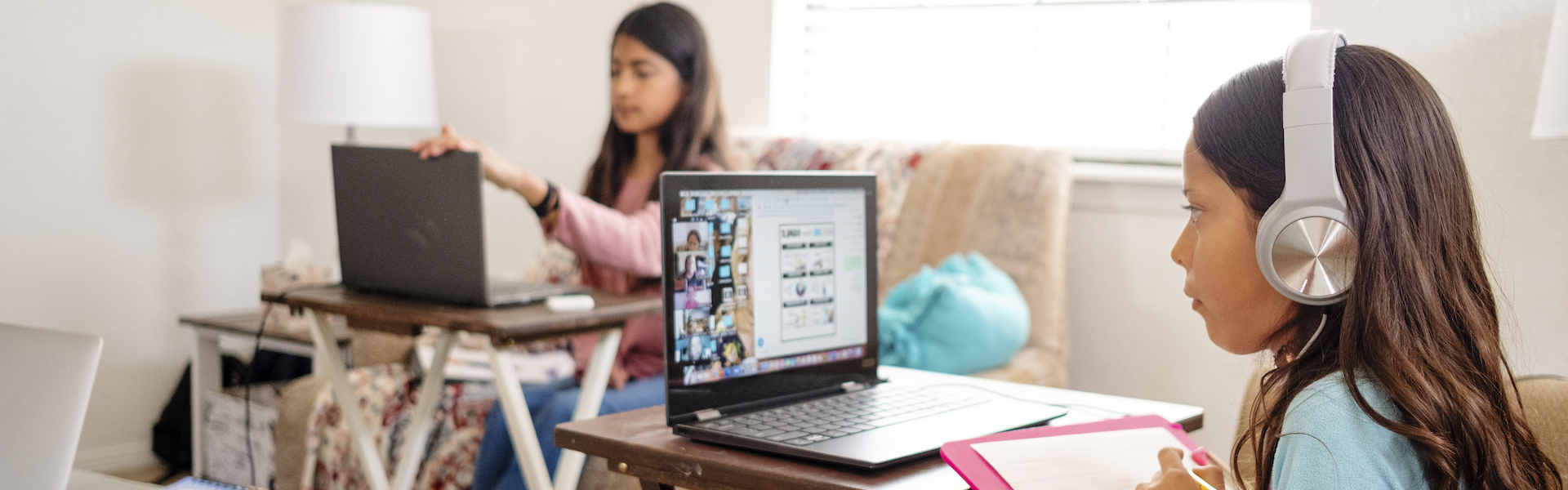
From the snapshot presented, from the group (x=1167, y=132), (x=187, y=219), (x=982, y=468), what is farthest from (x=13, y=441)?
(x=187, y=219)

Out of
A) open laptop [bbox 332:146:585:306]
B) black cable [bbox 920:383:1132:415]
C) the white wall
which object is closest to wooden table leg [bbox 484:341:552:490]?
open laptop [bbox 332:146:585:306]

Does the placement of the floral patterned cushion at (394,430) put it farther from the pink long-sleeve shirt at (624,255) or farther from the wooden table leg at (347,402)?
the pink long-sleeve shirt at (624,255)

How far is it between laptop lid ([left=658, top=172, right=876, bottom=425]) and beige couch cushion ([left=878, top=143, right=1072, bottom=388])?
813mm

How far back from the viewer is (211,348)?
2762mm

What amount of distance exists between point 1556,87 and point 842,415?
1014mm

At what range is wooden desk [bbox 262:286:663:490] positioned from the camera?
1382 mm

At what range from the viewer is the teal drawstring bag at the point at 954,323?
1742mm

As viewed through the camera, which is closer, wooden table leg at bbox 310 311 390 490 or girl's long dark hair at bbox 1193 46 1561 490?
girl's long dark hair at bbox 1193 46 1561 490

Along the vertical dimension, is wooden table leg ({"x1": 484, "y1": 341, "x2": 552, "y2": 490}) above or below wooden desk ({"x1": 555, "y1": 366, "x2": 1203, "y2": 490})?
below

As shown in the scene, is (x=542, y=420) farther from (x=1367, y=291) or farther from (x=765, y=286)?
(x=1367, y=291)

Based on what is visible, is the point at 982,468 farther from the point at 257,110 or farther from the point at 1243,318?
the point at 257,110

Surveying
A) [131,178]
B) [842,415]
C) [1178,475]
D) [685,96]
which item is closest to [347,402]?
[685,96]

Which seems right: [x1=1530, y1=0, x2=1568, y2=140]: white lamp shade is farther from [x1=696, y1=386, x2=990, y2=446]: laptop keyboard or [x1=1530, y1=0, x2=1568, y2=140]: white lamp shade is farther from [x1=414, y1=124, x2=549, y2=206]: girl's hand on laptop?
[x1=414, y1=124, x2=549, y2=206]: girl's hand on laptop

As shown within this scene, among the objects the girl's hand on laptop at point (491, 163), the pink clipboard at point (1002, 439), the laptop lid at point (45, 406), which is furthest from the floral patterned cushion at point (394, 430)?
the pink clipboard at point (1002, 439)
